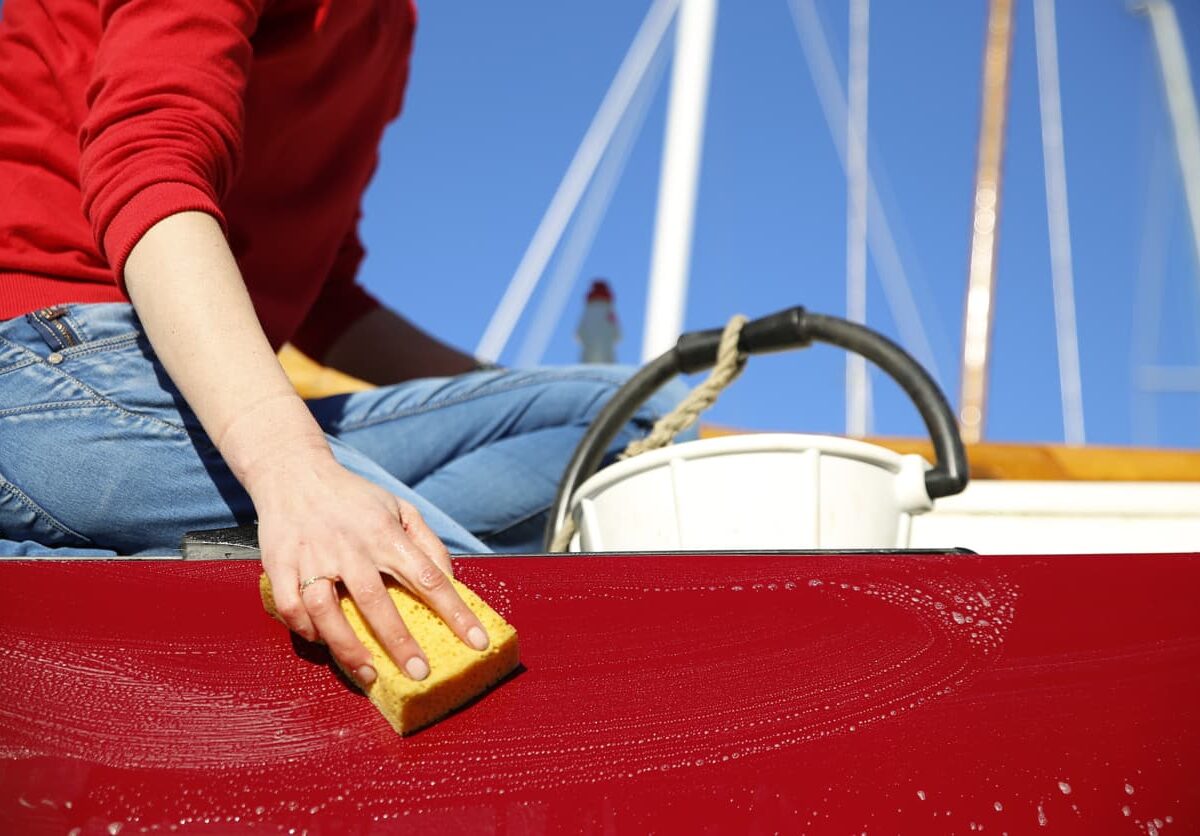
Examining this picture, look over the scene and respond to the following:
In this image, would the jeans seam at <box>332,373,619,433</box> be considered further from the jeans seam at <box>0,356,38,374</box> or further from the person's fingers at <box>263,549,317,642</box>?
the person's fingers at <box>263,549,317,642</box>

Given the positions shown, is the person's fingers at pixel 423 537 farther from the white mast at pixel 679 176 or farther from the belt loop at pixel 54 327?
the white mast at pixel 679 176

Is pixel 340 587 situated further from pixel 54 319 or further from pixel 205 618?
pixel 54 319

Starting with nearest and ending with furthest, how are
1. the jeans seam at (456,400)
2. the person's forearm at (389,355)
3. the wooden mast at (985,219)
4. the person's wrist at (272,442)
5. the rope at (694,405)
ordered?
the person's wrist at (272,442) < the rope at (694,405) < the jeans seam at (456,400) < the person's forearm at (389,355) < the wooden mast at (985,219)

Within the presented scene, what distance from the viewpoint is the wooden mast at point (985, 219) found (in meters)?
9.36

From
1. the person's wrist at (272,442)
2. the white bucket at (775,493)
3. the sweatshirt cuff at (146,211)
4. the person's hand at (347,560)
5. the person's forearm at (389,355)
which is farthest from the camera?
the person's forearm at (389,355)

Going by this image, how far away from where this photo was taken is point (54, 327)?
117 centimetres

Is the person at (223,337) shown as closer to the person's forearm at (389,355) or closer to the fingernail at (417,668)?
the fingernail at (417,668)

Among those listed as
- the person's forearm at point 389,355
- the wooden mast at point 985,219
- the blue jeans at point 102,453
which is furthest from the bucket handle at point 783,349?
the wooden mast at point 985,219

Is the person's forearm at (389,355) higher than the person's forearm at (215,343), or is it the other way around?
the person's forearm at (215,343)

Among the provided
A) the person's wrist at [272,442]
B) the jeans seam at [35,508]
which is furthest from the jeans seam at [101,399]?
the person's wrist at [272,442]

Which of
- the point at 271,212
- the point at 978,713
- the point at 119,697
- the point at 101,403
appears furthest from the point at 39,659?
the point at 271,212

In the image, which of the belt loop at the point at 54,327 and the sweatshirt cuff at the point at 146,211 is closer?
the sweatshirt cuff at the point at 146,211

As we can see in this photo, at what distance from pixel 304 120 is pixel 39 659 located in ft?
3.06

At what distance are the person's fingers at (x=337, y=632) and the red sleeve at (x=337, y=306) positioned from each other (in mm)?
1417
